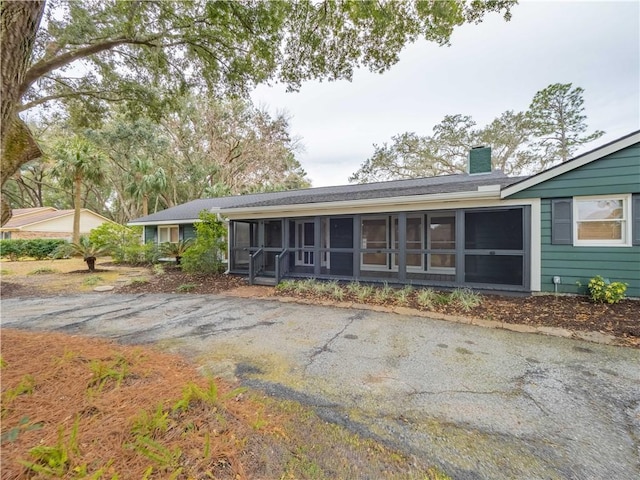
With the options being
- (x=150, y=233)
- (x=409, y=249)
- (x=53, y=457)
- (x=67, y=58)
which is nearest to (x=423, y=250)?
(x=409, y=249)

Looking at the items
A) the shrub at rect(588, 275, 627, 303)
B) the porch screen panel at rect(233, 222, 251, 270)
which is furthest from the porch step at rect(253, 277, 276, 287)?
the shrub at rect(588, 275, 627, 303)

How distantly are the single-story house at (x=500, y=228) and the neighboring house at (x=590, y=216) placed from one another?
0.05ft

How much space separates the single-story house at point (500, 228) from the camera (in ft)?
17.2

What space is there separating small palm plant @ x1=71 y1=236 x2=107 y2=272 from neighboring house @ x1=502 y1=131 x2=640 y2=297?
14603mm

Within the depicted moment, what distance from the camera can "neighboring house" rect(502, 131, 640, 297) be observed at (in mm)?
5129

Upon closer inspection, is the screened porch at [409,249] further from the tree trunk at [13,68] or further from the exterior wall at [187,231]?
the tree trunk at [13,68]

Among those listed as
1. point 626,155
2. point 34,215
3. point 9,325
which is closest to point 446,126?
point 626,155

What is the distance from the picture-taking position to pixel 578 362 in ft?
10.8

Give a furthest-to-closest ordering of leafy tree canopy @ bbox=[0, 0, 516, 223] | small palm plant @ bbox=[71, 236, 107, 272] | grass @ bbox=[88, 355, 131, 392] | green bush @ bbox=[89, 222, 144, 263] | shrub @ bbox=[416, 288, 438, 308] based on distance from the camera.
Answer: green bush @ bbox=[89, 222, 144, 263] → small palm plant @ bbox=[71, 236, 107, 272] → shrub @ bbox=[416, 288, 438, 308] → leafy tree canopy @ bbox=[0, 0, 516, 223] → grass @ bbox=[88, 355, 131, 392]

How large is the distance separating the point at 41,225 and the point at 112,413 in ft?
104

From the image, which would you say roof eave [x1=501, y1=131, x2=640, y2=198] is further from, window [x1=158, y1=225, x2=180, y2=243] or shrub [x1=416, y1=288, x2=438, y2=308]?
window [x1=158, y1=225, x2=180, y2=243]

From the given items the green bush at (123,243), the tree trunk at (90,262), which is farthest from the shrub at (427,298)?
the green bush at (123,243)

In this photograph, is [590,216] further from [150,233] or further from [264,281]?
[150,233]

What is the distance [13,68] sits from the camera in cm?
231
